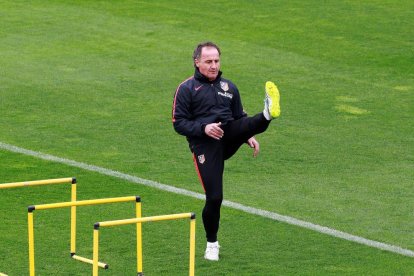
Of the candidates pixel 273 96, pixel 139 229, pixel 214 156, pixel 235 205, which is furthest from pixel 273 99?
pixel 235 205

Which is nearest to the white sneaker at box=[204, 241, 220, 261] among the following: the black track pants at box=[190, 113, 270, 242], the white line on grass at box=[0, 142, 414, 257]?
the black track pants at box=[190, 113, 270, 242]

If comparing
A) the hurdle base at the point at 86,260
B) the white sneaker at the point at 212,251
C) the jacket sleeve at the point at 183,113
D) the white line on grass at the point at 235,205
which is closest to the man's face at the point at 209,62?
the jacket sleeve at the point at 183,113

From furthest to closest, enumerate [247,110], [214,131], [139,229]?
[247,110] < [214,131] < [139,229]

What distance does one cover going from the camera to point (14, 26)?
2495cm

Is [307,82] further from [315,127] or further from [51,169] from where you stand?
[51,169]

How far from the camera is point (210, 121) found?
12531 millimetres

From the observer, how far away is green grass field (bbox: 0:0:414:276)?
1327cm

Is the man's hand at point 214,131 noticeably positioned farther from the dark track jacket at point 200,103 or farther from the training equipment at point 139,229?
the training equipment at point 139,229

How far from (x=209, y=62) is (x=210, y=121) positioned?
0.58 metres

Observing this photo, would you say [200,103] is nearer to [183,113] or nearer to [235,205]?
[183,113]

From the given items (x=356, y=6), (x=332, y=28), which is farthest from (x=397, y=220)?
Answer: (x=356, y=6)

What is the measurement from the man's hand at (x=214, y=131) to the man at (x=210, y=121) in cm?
18

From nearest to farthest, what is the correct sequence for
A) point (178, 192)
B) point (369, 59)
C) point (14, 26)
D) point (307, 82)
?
point (178, 192) < point (307, 82) < point (369, 59) < point (14, 26)

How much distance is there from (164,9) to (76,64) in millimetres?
4256
